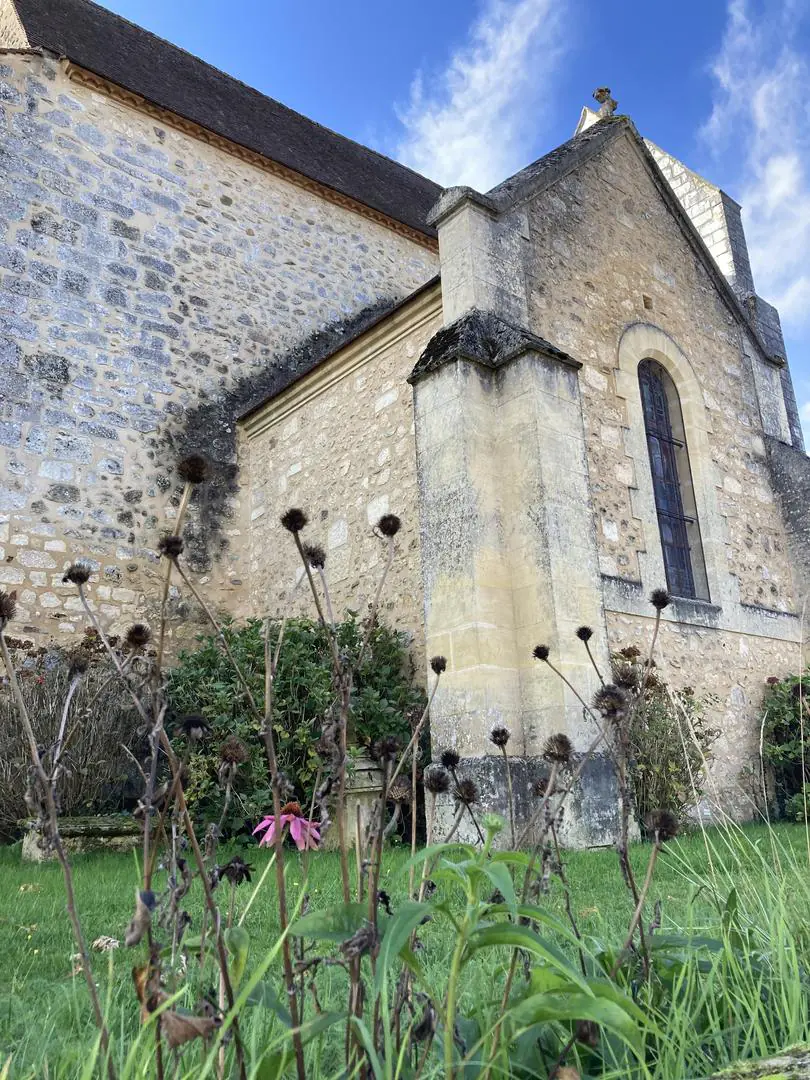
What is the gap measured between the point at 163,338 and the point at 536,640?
6294 millimetres

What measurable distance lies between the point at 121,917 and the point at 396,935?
2892 mm

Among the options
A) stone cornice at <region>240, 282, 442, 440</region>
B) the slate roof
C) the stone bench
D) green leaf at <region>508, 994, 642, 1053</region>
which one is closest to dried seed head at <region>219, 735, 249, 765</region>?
green leaf at <region>508, 994, 642, 1053</region>

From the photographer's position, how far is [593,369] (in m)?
7.97

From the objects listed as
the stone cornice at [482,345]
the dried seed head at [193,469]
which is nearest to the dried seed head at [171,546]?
the dried seed head at [193,469]

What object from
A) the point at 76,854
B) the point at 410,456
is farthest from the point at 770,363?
the point at 76,854

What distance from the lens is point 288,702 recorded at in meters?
6.78

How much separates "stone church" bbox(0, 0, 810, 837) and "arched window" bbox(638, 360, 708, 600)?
3 cm

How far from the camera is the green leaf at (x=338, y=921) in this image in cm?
129

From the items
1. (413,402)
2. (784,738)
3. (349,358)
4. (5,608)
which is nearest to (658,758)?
(784,738)

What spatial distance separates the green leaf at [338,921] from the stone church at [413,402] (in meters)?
4.29

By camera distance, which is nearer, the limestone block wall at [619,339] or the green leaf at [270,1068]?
the green leaf at [270,1068]

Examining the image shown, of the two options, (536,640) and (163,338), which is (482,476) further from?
(163,338)

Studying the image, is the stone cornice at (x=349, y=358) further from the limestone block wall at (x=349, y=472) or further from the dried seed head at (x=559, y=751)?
the dried seed head at (x=559, y=751)

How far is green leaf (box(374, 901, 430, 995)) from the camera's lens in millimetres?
1064
